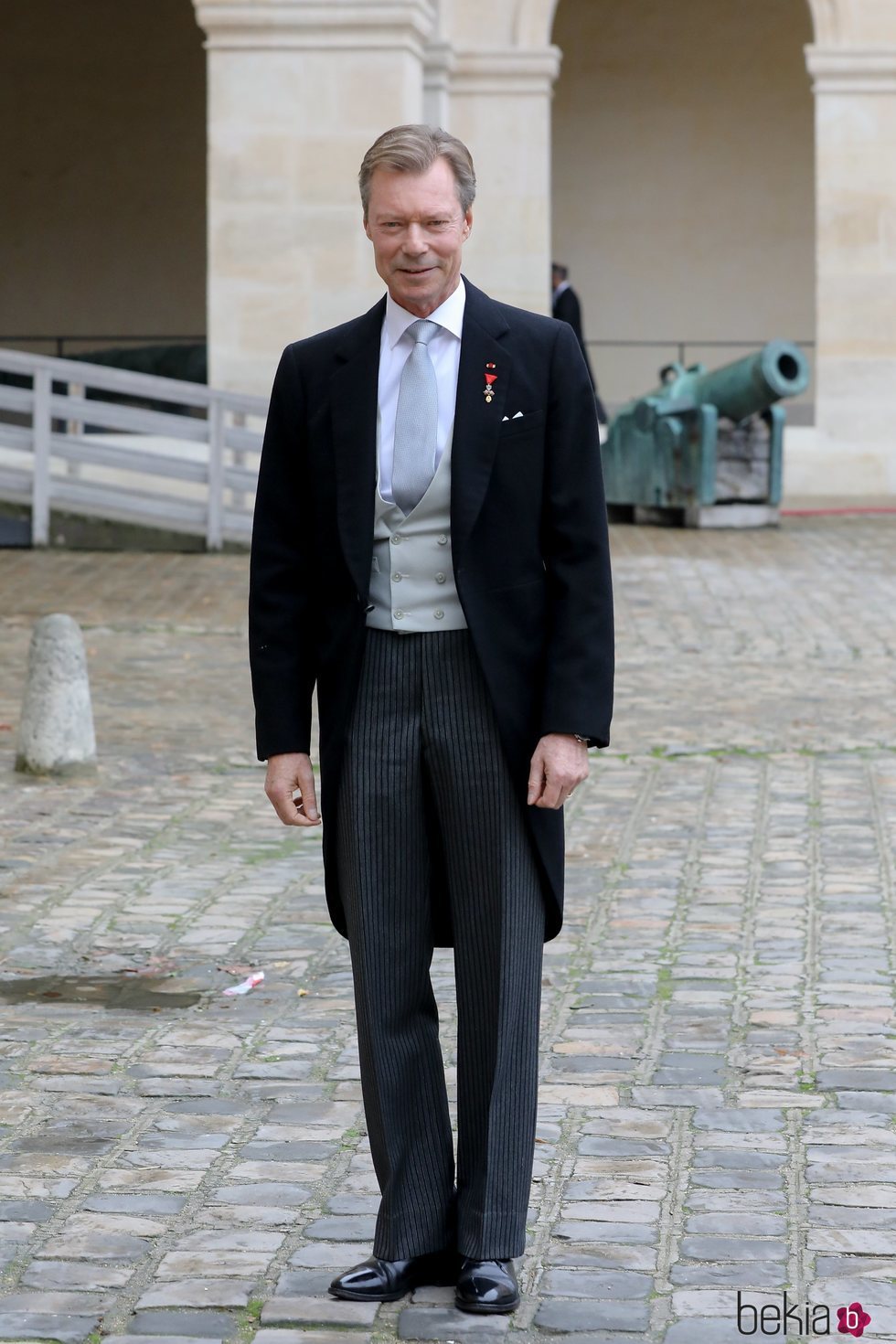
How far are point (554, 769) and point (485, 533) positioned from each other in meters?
0.37

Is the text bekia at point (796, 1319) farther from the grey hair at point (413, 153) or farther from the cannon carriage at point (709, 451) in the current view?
the cannon carriage at point (709, 451)

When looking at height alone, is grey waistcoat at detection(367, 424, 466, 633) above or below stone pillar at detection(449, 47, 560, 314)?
below

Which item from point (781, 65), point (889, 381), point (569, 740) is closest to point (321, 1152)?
point (569, 740)

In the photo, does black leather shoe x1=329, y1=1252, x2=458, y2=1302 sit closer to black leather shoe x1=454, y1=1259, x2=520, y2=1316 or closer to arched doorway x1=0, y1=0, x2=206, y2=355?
black leather shoe x1=454, y1=1259, x2=520, y2=1316

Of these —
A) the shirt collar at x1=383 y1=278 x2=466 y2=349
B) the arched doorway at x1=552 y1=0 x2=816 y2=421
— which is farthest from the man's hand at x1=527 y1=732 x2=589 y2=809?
the arched doorway at x1=552 y1=0 x2=816 y2=421

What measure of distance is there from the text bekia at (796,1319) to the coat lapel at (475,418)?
4.03ft

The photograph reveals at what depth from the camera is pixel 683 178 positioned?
25.0 metres

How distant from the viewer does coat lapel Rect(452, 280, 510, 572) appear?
3.20 metres

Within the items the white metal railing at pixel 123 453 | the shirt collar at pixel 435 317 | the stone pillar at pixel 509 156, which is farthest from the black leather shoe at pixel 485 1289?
the stone pillar at pixel 509 156

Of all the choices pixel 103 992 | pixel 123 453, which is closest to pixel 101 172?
pixel 123 453

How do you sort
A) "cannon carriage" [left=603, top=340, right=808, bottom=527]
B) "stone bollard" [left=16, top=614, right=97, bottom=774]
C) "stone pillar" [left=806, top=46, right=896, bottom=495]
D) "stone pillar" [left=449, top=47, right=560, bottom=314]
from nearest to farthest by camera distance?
1. "stone bollard" [left=16, top=614, right=97, bottom=774]
2. "cannon carriage" [left=603, top=340, right=808, bottom=527]
3. "stone pillar" [left=449, top=47, right=560, bottom=314]
4. "stone pillar" [left=806, top=46, right=896, bottom=495]

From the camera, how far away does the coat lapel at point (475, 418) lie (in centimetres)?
320

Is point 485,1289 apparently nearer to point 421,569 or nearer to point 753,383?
point 421,569

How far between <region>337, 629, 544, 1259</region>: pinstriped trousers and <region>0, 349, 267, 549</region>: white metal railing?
36.9 ft
